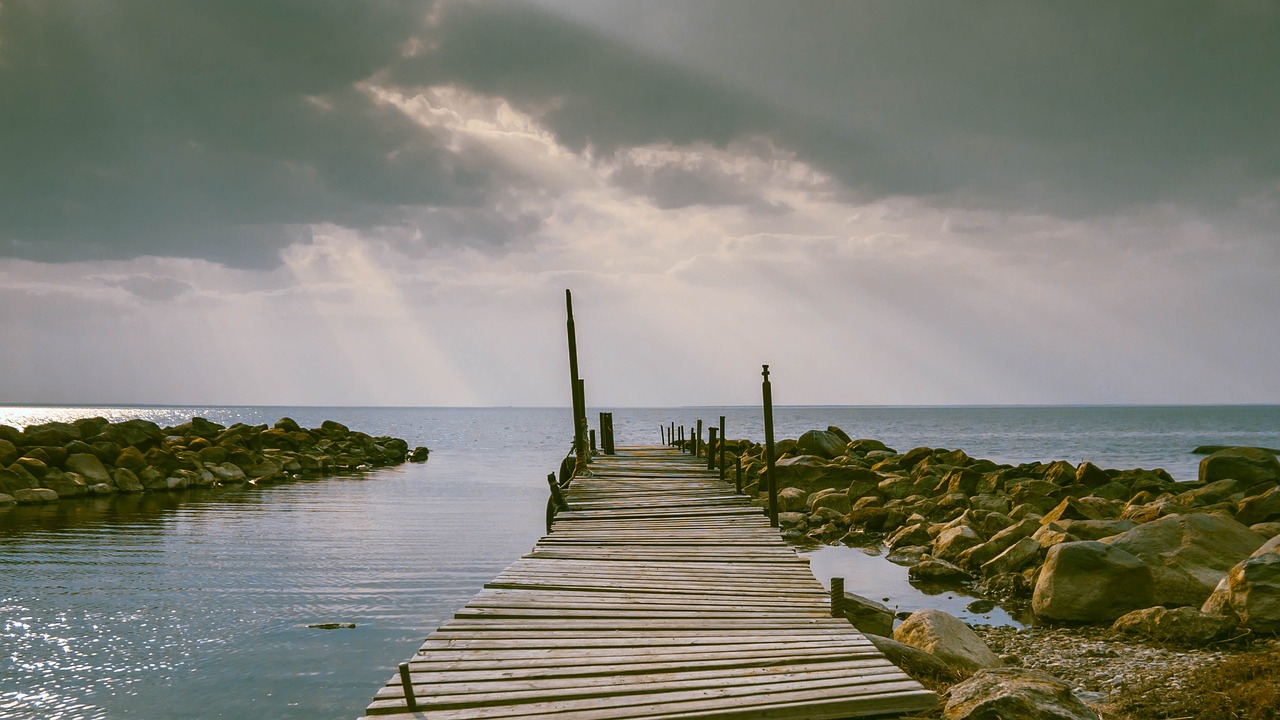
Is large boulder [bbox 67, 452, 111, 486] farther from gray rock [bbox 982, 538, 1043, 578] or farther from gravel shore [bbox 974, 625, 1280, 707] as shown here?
gravel shore [bbox 974, 625, 1280, 707]

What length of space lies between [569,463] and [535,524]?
5.89m

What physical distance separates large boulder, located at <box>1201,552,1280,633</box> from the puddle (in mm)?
2527

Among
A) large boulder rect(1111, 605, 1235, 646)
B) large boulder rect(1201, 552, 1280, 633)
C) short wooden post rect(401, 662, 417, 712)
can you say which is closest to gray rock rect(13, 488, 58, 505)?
short wooden post rect(401, 662, 417, 712)

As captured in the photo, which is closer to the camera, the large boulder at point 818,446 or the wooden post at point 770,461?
the wooden post at point 770,461

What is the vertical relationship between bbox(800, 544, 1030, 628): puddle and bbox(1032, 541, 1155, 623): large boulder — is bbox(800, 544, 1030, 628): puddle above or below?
below

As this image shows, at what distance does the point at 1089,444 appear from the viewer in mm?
80125

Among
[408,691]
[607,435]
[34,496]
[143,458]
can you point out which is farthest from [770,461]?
[143,458]

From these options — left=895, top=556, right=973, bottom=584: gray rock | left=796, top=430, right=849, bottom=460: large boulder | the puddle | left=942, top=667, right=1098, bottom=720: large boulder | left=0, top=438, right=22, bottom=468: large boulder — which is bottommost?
the puddle

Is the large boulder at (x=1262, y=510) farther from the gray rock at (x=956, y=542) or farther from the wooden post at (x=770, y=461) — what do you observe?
the wooden post at (x=770, y=461)

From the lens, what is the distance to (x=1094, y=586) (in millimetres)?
11812

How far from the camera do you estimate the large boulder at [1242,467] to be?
25203 mm

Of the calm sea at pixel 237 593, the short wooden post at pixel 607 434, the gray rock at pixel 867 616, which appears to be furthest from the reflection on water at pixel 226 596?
the gray rock at pixel 867 616

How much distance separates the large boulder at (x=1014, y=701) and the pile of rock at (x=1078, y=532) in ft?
15.8

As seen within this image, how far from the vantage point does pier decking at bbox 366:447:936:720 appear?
5285mm
